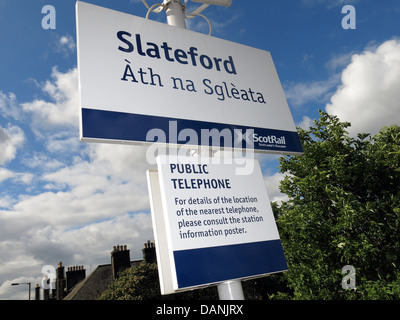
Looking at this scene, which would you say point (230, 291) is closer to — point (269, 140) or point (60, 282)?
point (269, 140)

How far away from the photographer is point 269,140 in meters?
3.89

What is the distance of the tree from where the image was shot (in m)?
8.30

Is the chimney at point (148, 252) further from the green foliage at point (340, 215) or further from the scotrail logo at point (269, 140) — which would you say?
the scotrail logo at point (269, 140)

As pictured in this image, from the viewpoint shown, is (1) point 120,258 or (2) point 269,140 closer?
(2) point 269,140

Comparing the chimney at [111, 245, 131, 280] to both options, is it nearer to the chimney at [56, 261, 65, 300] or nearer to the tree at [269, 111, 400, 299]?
the chimney at [56, 261, 65, 300]

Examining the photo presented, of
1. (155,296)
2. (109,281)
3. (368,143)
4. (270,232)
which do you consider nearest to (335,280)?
(368,143)

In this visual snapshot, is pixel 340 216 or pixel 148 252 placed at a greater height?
pixel 148 252

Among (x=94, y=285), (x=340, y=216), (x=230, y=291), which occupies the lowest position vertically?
(x=230, y=291)

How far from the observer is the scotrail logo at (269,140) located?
3.79 meters

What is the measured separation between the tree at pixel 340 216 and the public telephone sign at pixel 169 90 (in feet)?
18.1

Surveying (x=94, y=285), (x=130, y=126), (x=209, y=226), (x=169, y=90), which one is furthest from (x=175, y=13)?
(x=94, y=285)

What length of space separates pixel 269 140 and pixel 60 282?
122 ft

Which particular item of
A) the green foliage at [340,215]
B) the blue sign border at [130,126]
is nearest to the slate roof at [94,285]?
the green foliage at [340,215]
